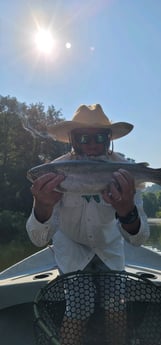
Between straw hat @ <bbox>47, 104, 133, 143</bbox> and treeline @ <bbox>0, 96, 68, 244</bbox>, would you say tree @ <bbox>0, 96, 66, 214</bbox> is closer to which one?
treeline @ <bbox>0, 96, 68, 244</bbox>

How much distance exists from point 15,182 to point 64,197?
31955 millimetres

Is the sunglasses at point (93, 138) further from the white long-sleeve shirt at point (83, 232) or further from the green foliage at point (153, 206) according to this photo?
the green foliage at point (153, 206)

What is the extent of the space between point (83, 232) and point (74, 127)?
904 millimetres

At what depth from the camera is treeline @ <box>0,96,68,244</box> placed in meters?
32.9

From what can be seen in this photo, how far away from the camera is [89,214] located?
2830 mm

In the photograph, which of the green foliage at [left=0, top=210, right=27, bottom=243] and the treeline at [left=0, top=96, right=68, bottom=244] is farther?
the treeline at [left=0, top=96, right=68, bottom=244]

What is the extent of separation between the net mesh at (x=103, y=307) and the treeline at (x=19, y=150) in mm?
29379

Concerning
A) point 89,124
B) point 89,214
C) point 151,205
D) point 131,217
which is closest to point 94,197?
point 89,214

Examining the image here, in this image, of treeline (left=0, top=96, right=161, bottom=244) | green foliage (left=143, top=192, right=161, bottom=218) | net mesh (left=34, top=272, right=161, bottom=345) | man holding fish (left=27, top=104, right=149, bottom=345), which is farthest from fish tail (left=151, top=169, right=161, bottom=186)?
green foliage (left=143, top=192, right=161, bottom=218)

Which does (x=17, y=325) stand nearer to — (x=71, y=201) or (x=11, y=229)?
(x=71, y=201)

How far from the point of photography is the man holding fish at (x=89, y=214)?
257cm

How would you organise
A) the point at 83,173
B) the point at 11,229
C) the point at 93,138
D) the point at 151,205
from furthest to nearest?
the point at 151,205
the point at 11,229
the point at 93,138
the point at 83,173

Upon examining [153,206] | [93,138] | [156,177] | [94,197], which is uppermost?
[93,138]

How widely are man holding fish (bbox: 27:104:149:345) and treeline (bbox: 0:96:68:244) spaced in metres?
29.1
